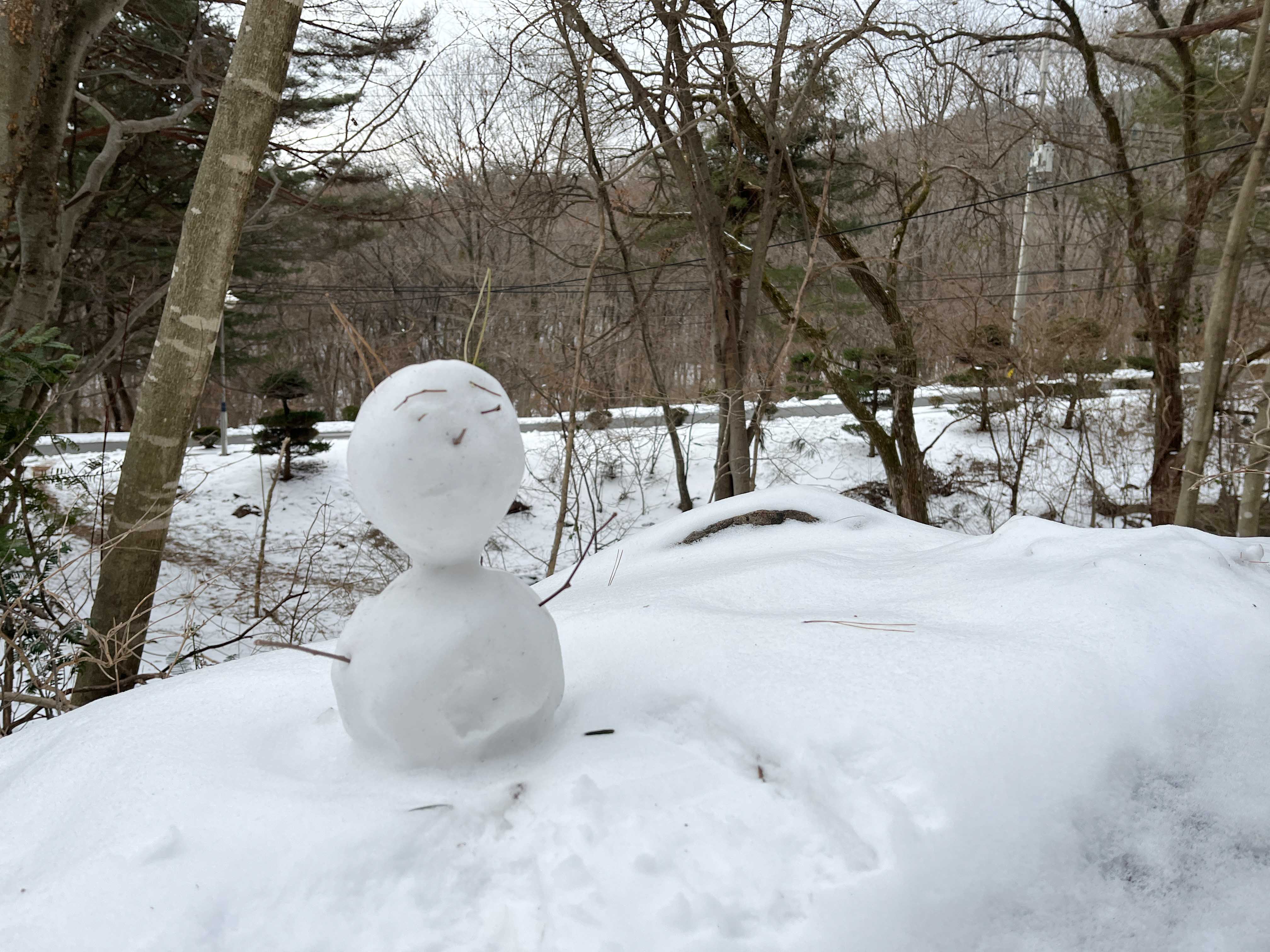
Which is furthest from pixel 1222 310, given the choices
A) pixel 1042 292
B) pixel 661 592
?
pixel 661 592

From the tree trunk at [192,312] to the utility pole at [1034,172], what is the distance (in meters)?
5.59

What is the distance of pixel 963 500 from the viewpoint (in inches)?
383

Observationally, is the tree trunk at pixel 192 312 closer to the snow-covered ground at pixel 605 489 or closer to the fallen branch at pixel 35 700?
the fallen branch at pixel 35 700

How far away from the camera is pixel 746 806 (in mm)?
1112

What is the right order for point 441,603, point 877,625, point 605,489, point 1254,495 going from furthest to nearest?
point 605,489 → point 1254,495 → point 877,625 → point 441,603

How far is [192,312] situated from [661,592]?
199 cm

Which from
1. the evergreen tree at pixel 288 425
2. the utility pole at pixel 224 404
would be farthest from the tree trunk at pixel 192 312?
the evergreen tree at pixel 288 425

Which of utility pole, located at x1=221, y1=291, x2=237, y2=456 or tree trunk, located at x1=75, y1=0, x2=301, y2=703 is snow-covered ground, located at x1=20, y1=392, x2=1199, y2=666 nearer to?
utility pole, located at x1=221, y1=291, x2=237, y2=456

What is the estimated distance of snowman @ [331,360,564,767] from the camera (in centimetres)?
115

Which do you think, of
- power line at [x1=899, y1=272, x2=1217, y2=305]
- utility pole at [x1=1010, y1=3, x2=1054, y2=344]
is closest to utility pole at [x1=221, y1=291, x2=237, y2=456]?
power line at [x1=899, y1=272, x2=1217, y2=305]

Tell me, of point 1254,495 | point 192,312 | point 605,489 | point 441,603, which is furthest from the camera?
point 605,489

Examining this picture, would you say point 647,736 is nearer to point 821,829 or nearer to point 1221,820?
point 821,829

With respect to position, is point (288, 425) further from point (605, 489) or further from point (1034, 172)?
point (1034, 172)

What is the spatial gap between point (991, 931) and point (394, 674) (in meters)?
0.88
